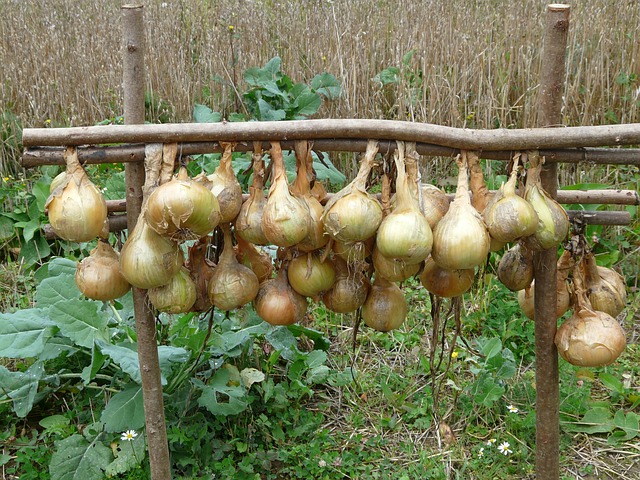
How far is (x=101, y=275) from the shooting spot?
190 cm

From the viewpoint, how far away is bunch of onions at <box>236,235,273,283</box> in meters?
2.00

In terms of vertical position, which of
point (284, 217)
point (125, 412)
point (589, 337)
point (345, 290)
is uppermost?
point (284, 217)

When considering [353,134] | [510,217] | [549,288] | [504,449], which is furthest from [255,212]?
[504,449]

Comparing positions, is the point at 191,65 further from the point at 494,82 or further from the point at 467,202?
the point at 467,202

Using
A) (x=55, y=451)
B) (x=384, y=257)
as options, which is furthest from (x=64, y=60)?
(x=384, y=257)

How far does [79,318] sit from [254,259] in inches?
38.4

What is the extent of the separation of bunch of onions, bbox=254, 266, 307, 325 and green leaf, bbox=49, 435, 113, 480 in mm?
1159

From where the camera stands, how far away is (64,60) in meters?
5.51

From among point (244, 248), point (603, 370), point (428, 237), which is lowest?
point (603, 370)

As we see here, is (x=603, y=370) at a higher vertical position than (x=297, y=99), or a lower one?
lower

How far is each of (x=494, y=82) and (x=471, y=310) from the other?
2.01 m

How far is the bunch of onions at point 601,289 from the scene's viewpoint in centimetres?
203

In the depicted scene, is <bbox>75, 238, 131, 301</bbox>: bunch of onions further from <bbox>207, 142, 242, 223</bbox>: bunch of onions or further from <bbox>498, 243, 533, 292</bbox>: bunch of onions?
<bbox>498, 243, 533, 292</bbox>: bunch of onions

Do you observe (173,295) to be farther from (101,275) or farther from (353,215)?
(353,215)
